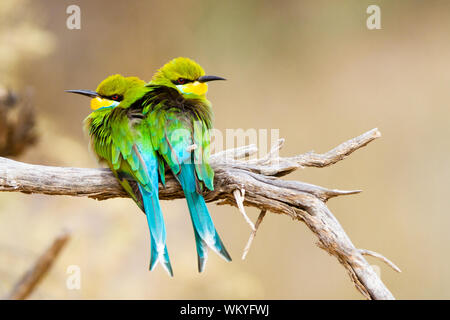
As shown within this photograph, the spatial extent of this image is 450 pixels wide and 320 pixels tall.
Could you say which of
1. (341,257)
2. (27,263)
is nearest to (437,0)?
(341,257)

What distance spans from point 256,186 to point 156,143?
0.31 metres

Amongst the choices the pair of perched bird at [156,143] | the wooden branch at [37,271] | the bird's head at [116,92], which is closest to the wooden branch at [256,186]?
the pair of perched bird at [156,143]

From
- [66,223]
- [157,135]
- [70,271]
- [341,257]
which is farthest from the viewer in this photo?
[66,223]

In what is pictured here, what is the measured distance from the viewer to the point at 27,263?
2.96 meters

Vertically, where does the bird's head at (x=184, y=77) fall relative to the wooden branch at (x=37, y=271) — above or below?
above

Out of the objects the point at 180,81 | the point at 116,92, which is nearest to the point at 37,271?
the point at 116,92

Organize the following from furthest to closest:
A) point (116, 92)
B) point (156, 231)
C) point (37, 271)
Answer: point (37, 271), point (116, 92), point (156, 231)

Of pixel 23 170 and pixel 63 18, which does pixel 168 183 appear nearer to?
pixel 23 170

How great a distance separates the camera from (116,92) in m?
1.53

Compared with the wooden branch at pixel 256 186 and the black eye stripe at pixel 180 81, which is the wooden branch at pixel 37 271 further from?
the black eye stripe at pixel 180 81

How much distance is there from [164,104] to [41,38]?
1.99 meters

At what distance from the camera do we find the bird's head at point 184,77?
1.58 m

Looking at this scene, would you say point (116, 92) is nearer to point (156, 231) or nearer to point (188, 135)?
point (188, 135)

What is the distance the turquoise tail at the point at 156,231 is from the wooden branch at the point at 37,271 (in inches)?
32.1
